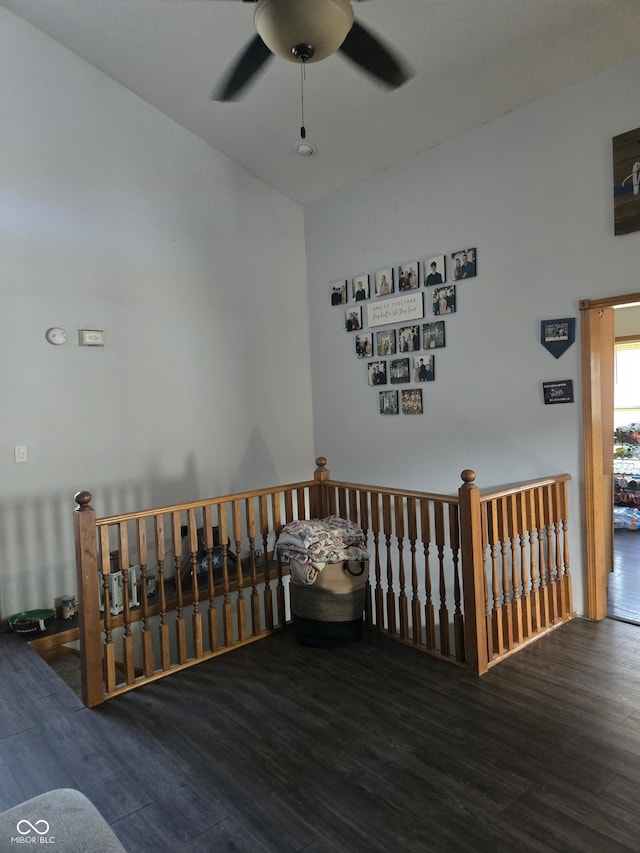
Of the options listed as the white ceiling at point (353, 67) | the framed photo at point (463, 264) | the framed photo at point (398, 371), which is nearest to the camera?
the white ceiling at point (353, 67)

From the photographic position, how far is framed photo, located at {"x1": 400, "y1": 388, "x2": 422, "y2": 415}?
430 centimetres

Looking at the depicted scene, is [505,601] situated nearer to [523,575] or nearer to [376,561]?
[523,575]

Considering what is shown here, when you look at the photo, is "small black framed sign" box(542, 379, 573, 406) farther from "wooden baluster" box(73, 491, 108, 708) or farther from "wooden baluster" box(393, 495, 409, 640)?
"wooden baluster" box(73, 491, 108, 708)

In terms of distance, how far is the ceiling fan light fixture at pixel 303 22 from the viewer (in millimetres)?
1686

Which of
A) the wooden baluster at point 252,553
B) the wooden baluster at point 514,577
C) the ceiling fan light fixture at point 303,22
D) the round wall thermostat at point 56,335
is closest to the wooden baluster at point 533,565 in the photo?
the wooden baluster at point 514,577

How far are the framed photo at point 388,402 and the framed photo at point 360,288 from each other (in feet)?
2.83

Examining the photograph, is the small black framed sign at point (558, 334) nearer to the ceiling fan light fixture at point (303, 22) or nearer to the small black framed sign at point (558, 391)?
the small black framed sign at point (558, 391)

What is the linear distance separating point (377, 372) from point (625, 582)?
2490 mm

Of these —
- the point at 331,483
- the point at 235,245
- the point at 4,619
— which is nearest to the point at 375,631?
the point at 331,483

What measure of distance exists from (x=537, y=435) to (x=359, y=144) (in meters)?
2.59

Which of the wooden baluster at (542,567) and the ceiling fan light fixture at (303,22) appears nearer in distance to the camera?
the ceiling fan light fixture at (303,22)

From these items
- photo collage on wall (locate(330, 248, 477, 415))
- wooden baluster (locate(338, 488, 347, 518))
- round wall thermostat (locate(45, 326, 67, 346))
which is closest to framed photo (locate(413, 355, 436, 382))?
photo collage on wall (locate(330, 248, 477, 415))

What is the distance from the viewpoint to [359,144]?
4.16 metres

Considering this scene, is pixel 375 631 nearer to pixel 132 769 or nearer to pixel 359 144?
pixel 132 769
